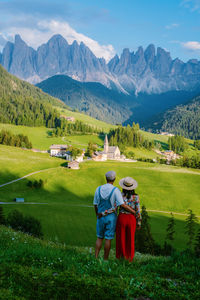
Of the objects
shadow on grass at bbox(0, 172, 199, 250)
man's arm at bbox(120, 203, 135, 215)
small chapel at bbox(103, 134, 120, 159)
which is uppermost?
man's arm at bbox(120, 203, 135, 215)

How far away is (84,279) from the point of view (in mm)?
7113

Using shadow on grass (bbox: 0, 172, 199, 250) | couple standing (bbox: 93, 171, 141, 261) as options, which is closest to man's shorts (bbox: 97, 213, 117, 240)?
couple standing (bbox: 93, 171, 141, 261)

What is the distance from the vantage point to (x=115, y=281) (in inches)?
284

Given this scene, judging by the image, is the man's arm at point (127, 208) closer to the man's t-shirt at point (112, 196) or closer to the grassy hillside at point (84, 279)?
the man's t-shirt at point (112, 196)

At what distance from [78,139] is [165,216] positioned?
435 ft

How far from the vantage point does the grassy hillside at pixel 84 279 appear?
6.62m

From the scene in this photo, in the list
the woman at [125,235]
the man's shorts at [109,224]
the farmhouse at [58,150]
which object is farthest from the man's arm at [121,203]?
the farmhouse at [58,150]

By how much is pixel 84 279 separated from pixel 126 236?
3879 millimetres

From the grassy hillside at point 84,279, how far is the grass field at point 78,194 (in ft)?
124

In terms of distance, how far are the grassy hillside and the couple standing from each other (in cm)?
133

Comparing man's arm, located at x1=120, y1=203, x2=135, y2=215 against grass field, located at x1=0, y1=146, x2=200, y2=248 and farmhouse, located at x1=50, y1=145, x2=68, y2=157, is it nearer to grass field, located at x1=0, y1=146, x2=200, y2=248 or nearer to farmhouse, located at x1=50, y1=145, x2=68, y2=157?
grass field, located at x1=0, y1=146, x2=200, y2=248

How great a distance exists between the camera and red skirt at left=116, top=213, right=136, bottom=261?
10469 millimetres

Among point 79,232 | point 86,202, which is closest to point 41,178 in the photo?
point 86,202

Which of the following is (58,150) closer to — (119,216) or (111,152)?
(111,152)
